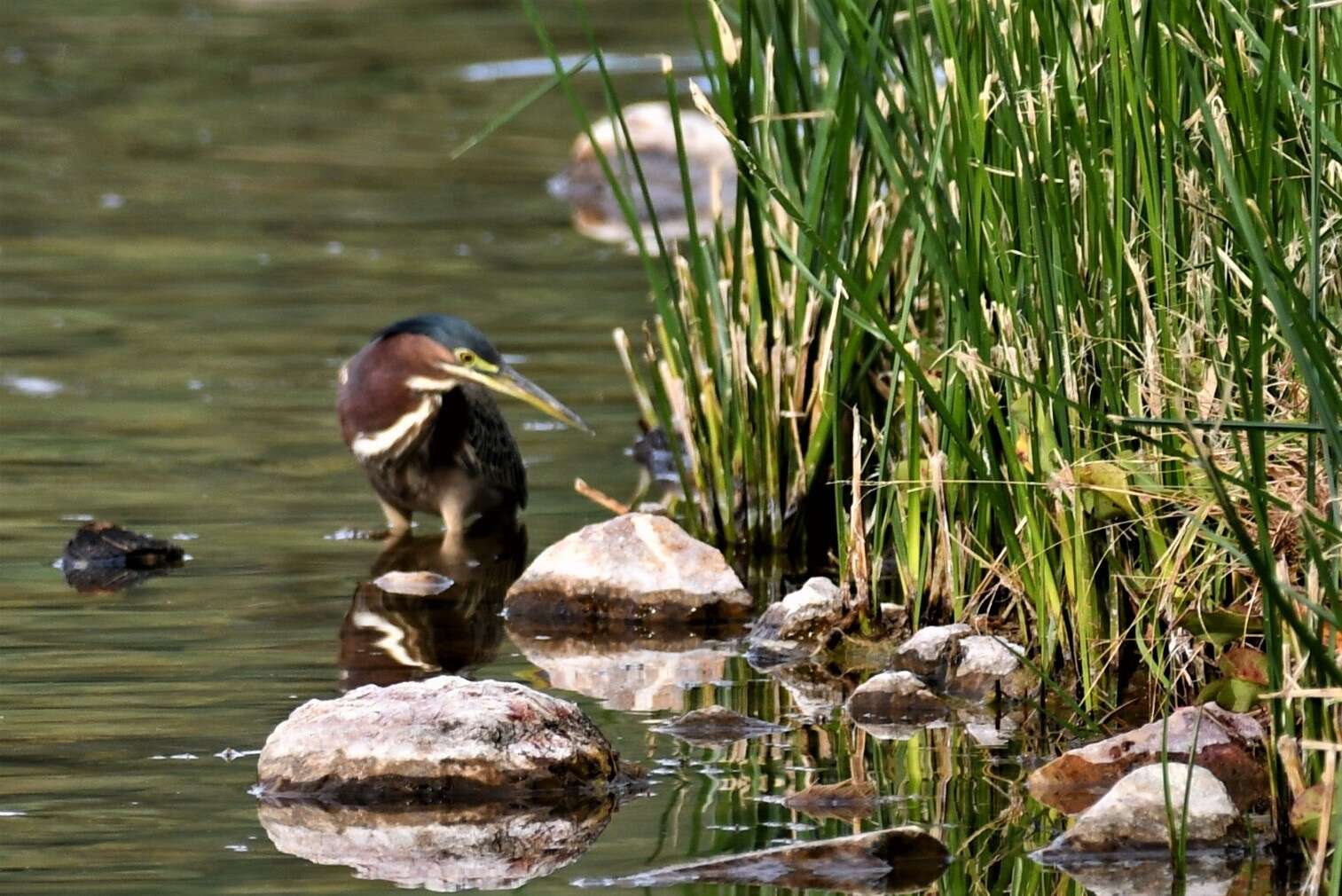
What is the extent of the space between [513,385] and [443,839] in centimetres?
314

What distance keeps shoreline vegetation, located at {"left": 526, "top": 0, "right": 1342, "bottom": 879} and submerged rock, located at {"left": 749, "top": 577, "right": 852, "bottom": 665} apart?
0.08m

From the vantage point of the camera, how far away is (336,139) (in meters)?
14.7

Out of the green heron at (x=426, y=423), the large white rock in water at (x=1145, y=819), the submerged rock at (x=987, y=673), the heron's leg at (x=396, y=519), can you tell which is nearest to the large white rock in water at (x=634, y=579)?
the submerged rock at (x=987, y=673)

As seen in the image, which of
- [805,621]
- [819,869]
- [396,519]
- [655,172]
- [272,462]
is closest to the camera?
[819,869]

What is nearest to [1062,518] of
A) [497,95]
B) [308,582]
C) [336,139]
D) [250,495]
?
[308,582]

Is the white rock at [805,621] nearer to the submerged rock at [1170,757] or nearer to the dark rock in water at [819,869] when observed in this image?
the submerged rock at [1170,757]

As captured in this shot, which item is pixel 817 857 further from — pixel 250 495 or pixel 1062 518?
pixel 250 495

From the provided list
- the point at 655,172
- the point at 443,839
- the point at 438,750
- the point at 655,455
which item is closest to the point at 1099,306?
the point at 438,750

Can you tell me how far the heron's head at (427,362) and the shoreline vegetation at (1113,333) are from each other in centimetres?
149

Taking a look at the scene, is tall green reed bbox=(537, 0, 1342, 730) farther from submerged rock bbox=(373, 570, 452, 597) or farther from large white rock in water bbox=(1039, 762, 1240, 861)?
submerged rock bbox=(373, 570, 452, 597)

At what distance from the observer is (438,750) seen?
180 inches

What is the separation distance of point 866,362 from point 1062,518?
132cm

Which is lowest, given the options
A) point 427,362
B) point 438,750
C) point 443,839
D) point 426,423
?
point 443,839

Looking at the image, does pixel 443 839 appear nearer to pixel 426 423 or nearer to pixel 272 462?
pixel 426 423
